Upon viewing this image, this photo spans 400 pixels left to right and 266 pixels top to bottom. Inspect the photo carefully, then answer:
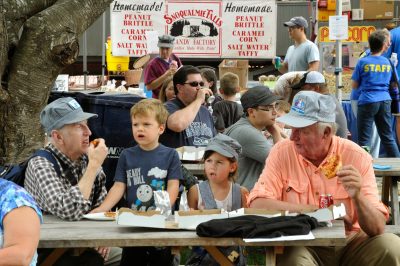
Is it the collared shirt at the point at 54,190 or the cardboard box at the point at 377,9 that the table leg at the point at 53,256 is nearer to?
the collared shirt at the point at 54,190

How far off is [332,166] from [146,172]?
1.21 metres

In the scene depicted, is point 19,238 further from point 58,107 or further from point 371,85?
point 371,85

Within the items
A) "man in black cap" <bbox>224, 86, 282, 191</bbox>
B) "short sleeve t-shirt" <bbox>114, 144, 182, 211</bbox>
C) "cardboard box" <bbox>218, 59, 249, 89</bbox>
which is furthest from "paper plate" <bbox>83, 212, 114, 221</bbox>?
"cardboard box" <bbox>218, 59, 249, 89</bbox>

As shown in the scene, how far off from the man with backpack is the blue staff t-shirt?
7.45 metres

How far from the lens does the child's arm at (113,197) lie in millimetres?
5187

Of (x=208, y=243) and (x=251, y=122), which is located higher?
(x=251, y=122)

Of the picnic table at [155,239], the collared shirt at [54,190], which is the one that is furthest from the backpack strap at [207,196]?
the picnic table at [155,239]

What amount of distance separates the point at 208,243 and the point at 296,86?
166 inches

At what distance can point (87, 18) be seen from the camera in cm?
708

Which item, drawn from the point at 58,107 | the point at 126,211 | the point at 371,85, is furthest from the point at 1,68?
the point at 371,85

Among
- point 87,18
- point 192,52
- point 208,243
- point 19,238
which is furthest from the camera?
point 192,52

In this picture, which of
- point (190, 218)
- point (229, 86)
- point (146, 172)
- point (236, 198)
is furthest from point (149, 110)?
point (229, 86)

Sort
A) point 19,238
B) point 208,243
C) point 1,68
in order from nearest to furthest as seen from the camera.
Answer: point 19,238 < point 208,243 < point 1,68

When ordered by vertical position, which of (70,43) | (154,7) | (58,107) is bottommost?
(58,107)
